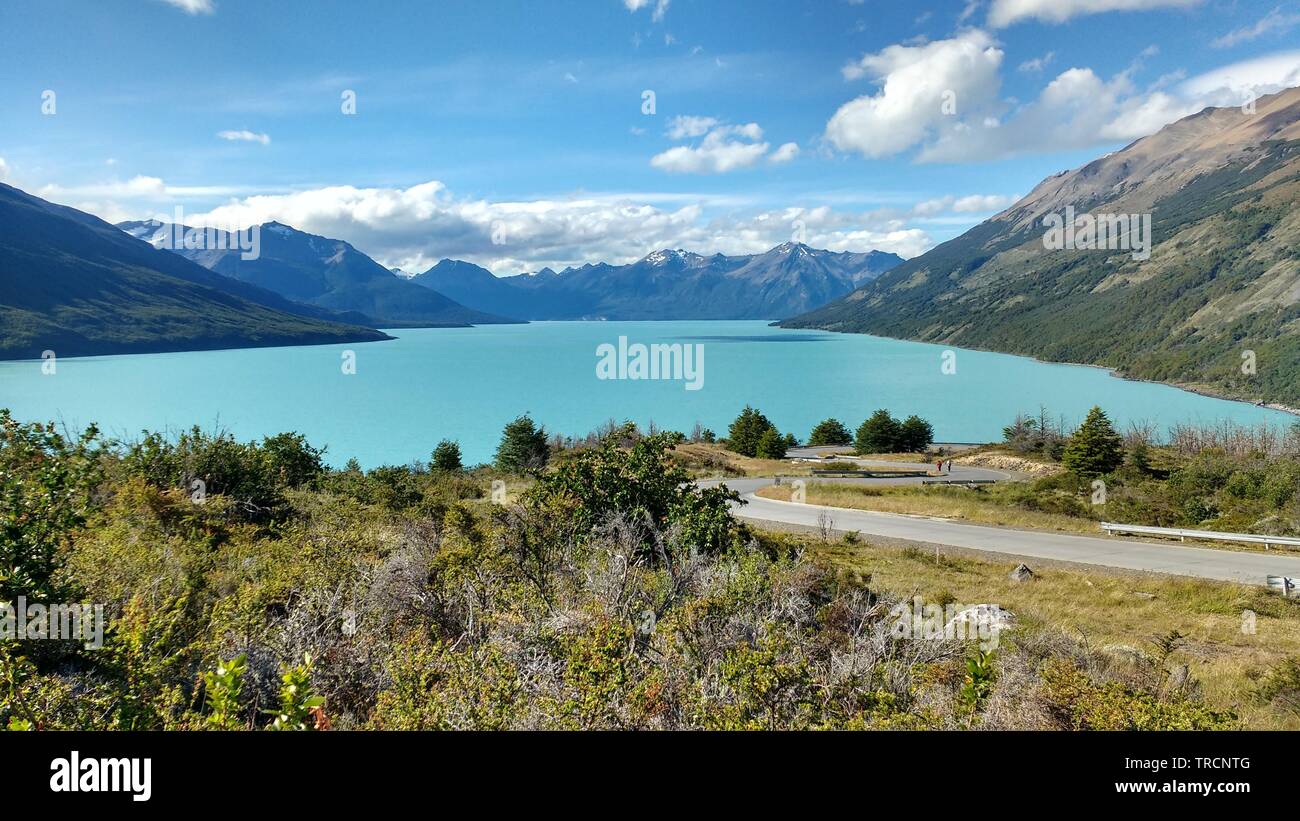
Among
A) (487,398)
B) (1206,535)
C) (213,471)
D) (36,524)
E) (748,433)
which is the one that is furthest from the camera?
(487,398)

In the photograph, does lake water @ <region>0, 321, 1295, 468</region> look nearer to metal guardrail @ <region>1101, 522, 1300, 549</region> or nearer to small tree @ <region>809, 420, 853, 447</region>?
small tree @ <region>809, 420, 853, 447</region>

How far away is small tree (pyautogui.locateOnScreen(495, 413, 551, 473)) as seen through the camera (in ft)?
150

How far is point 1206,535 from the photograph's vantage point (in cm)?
2330

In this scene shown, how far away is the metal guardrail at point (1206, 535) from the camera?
21859mm

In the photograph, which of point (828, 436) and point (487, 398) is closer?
point (828, 436)

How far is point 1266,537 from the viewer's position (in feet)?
72.6

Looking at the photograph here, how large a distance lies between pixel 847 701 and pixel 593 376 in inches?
5749

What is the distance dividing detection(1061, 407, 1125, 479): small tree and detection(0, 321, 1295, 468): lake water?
128 feet

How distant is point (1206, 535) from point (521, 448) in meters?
36.4

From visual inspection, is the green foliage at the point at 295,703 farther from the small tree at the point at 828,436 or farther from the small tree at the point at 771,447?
the small tree at the point at 828,436

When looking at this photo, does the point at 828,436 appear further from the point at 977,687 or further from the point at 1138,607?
the point at 977,687

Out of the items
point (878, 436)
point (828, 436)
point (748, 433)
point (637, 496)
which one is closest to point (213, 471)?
point (637, 496)
